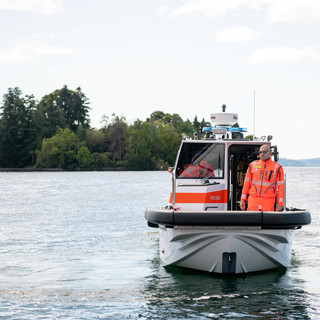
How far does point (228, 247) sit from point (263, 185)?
3.76 feet

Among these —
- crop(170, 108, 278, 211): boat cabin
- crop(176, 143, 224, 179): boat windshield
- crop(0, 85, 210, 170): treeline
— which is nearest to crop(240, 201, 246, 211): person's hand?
crop(170, 108, 278, 211): boat cabin

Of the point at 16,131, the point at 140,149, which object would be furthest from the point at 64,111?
the point at 140,149

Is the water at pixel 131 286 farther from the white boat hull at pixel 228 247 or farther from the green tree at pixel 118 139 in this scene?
the green tree at pixel 118 139

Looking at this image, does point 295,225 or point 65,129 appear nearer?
point 295,225

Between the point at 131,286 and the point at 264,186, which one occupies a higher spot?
the point at 264,186

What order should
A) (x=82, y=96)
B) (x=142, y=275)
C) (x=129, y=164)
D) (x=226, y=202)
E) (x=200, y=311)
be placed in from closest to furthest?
(x=200, y=311) < (x=226, y=202) < (x=142, y=275) < (x=129, y=164) < (x=82, y=96)

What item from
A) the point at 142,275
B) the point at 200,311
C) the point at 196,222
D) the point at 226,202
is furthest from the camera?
the point at 142,275

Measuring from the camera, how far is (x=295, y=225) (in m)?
9.84

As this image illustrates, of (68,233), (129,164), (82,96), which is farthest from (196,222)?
(82,96)

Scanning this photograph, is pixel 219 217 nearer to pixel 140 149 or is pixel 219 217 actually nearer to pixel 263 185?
pixel 263 185

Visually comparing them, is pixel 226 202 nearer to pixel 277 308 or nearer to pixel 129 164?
pixel 277 308

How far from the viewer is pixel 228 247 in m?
10.0

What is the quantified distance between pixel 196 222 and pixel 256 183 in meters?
1.21

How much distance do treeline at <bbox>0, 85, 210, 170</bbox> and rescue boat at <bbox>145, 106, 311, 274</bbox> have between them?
117 m
